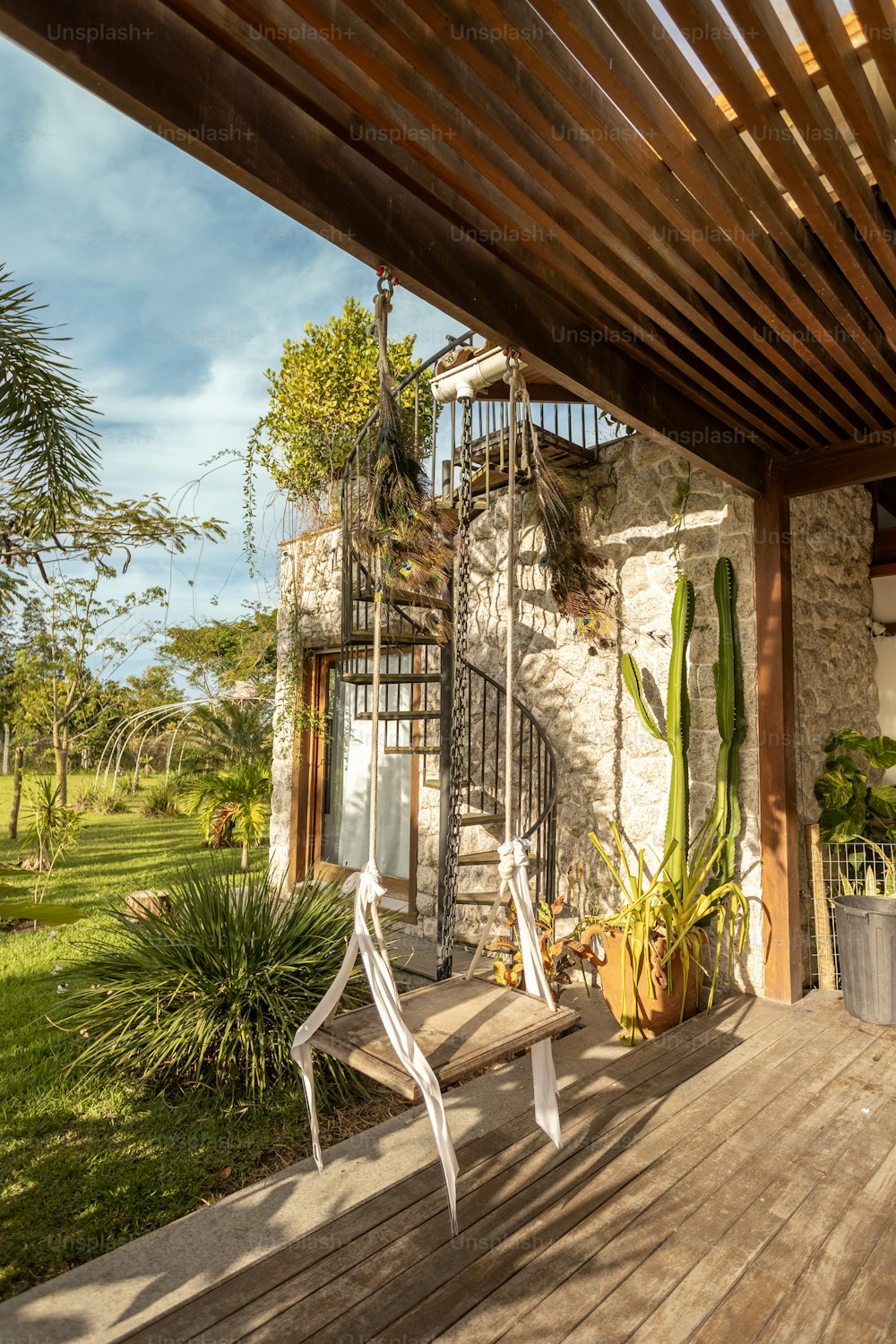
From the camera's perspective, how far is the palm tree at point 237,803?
753 cm

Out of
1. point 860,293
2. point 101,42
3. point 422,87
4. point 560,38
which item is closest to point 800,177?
point 860,293

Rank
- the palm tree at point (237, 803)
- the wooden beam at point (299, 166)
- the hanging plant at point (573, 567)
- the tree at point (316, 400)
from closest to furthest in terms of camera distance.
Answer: the wooden beam at point (299, 166)
the hanging plant at point (573, 567)
the tree at point (316, 400)
the palm tree at point (237, 803)

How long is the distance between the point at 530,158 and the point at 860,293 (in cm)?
132

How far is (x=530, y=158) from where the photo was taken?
5.88 feet

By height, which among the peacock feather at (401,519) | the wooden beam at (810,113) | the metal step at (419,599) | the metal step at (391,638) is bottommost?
the metal step at (391,638)

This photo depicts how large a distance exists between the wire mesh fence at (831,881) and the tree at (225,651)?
498 cm

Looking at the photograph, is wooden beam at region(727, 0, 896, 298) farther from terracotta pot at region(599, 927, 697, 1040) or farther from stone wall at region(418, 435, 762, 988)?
terracotta pot at region(599, 927, 697, 1040)

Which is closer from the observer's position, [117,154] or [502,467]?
[502,467]

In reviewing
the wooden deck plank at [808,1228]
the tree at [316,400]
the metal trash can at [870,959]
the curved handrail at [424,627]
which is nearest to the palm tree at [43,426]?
the curved handrail at [424,627]

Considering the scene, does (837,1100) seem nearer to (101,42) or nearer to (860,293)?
(860,293)

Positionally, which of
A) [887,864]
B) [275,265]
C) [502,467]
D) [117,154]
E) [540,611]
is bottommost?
[887,864]

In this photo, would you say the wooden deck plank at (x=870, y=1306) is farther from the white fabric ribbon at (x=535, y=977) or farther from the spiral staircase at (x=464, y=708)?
the spiral staircase at (x=464, y=708)

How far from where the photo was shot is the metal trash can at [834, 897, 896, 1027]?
3.37m

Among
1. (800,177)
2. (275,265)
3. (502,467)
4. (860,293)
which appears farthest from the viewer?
(275,265)
